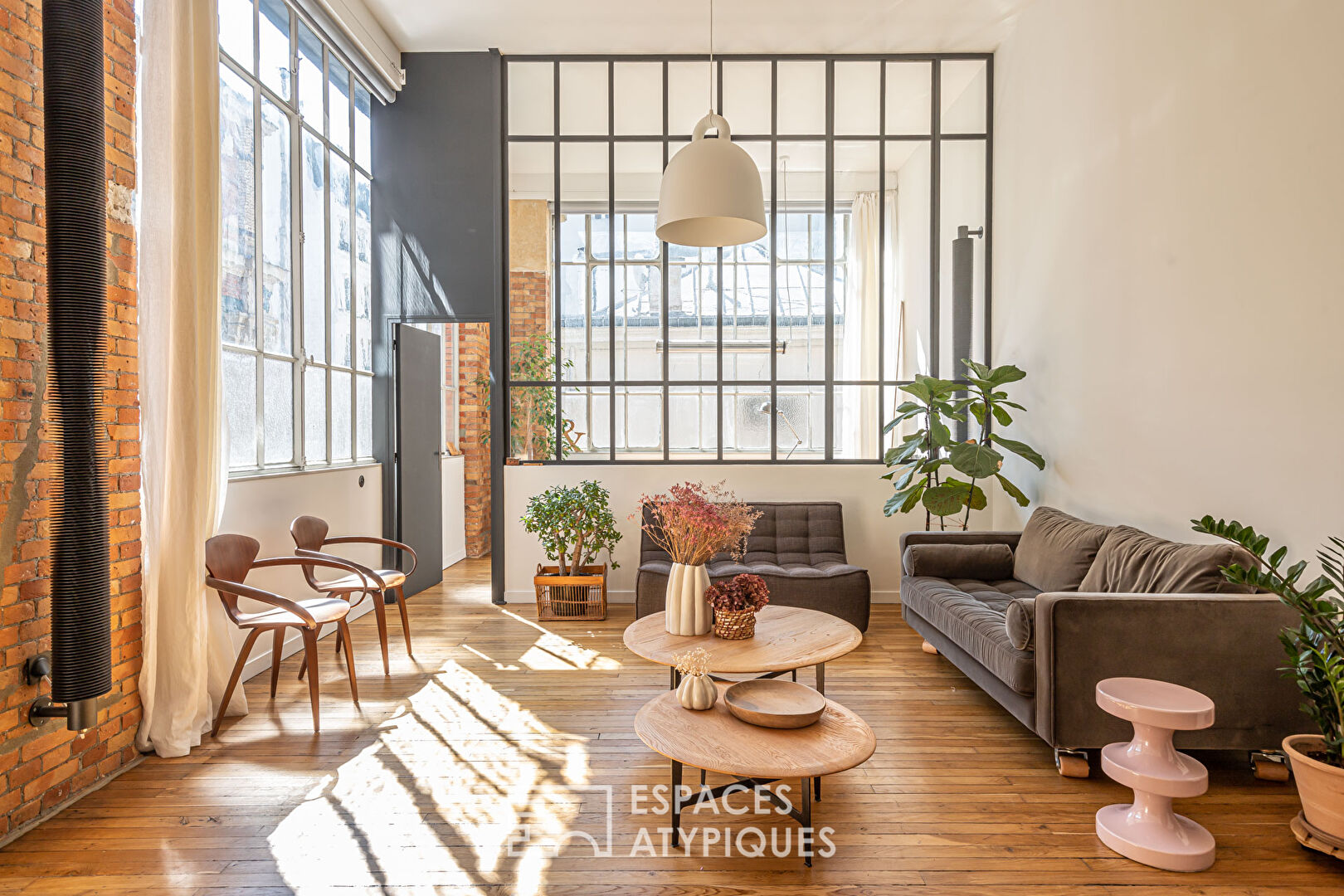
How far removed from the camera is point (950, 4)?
520 cm

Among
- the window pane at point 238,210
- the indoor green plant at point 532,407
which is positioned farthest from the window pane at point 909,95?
the window pane at point 238,210

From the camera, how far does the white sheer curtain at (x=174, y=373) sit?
3016mm

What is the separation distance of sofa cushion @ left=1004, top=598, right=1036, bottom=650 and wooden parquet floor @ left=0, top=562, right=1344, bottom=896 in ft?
1.61

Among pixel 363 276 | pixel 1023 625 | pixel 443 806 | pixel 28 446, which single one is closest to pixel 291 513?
pixel 28 446

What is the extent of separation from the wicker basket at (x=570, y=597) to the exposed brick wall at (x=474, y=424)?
2.82 meters

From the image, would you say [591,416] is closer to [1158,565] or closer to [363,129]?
[363,129]

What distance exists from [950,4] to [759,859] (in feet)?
18.0

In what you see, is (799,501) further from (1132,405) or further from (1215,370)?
(1215,370)

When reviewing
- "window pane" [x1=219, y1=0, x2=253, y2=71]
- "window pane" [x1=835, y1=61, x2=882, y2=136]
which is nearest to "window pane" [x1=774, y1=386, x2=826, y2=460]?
"window pane" [x1=835, y1=61, x2=882, y2=136]

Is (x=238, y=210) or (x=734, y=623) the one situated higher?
(x=238, y=210)

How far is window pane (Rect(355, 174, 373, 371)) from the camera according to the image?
225 inches

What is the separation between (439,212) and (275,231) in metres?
1.56

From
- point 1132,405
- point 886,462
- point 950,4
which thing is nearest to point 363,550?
point 886,462

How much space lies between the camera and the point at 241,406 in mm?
4180
